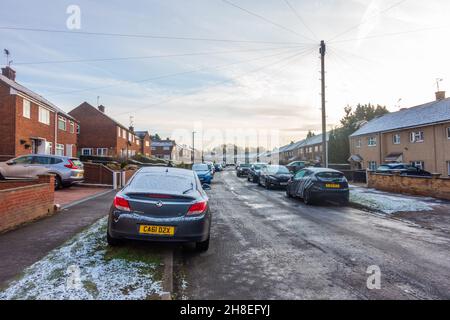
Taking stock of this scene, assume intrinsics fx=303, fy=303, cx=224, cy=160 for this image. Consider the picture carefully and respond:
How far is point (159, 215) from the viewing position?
4938 mm

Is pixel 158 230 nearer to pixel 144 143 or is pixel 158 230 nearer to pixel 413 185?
pixel 413 185

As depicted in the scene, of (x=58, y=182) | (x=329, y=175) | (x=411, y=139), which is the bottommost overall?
(x=58, y=182)

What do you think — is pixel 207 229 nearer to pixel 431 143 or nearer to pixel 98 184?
pixel 98 184

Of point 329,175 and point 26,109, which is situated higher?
point 26,109

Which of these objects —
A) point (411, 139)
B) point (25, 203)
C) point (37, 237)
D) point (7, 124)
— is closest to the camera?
point (37, 237)

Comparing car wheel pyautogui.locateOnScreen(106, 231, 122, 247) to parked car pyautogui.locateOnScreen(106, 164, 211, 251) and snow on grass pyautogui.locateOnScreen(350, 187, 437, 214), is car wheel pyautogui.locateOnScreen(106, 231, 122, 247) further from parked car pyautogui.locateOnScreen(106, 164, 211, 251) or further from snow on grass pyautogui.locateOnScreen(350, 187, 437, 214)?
snow on grass pyautogui.locateOnScreen(350, 187, 437, 214)

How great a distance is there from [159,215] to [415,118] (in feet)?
106

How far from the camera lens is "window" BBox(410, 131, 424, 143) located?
92.6 feet

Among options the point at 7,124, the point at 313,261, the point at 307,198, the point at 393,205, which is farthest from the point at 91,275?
the point at 7,124

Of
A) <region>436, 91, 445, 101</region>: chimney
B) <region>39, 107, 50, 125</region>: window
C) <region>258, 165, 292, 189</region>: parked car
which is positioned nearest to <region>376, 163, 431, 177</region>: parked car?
<region>258, 165, 292, 189</region>: parked car

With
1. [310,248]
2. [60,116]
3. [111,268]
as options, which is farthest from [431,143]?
[60,116]

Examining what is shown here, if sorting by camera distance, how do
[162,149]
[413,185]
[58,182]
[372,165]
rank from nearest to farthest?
[58,182], [413,185], [372,165], [162,149]

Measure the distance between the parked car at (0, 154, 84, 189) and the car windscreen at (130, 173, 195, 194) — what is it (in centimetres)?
1079

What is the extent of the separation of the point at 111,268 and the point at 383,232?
655cm
